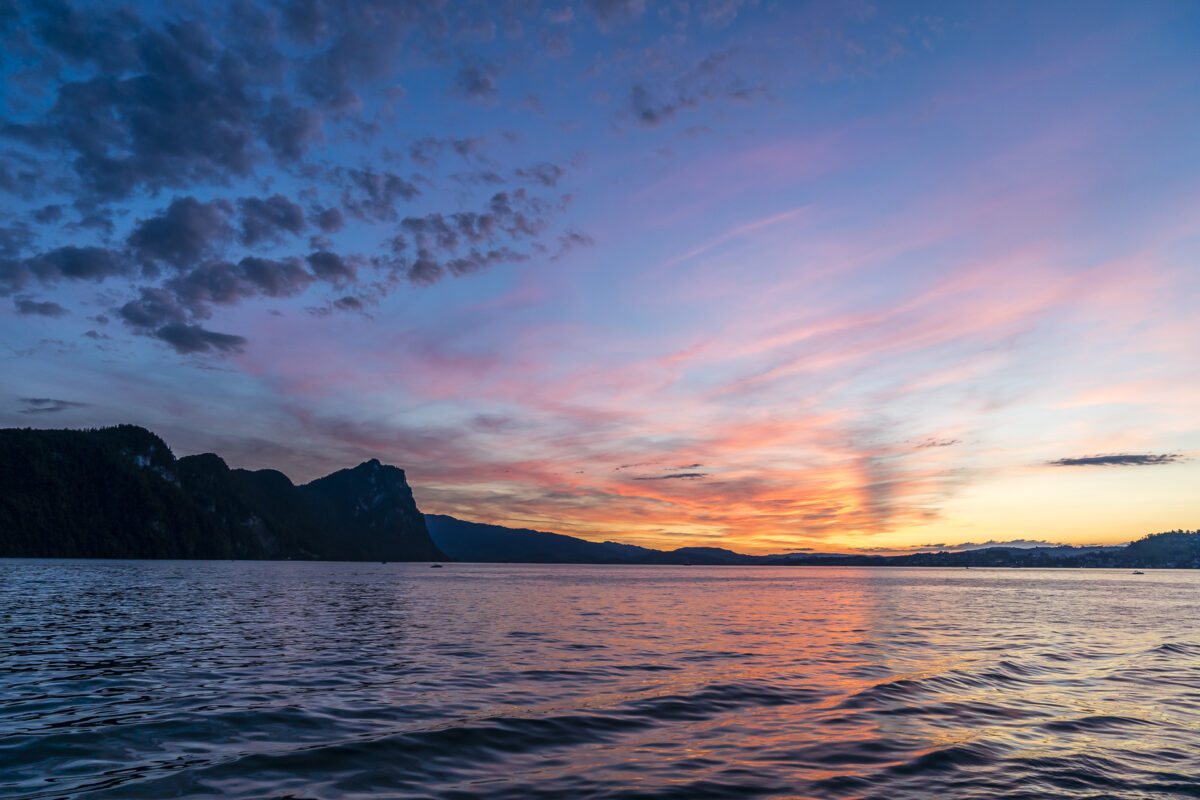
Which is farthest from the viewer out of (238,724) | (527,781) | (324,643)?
(324,643)

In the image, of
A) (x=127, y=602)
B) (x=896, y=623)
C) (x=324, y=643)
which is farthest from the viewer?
(x=127, y=602)

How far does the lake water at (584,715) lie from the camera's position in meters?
13.0

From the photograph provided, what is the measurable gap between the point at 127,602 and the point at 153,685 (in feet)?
163

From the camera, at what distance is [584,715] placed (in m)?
18.9

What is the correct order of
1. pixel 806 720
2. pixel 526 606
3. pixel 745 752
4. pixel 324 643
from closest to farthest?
pixel 745 752, pixel 806 720, pixel 324 643, pixel 526 606

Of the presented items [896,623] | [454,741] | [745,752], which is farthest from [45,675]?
[896,623]

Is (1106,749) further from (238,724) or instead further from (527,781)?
(238,724)

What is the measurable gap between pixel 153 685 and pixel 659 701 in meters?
18.4

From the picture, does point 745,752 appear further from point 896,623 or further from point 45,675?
point 896,623

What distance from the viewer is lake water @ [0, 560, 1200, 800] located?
1298 cm

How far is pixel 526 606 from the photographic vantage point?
6869 cm

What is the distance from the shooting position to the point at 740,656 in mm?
31844

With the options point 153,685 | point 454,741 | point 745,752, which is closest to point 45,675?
point 153,685

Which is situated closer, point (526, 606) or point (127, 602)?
point (127, 602)
